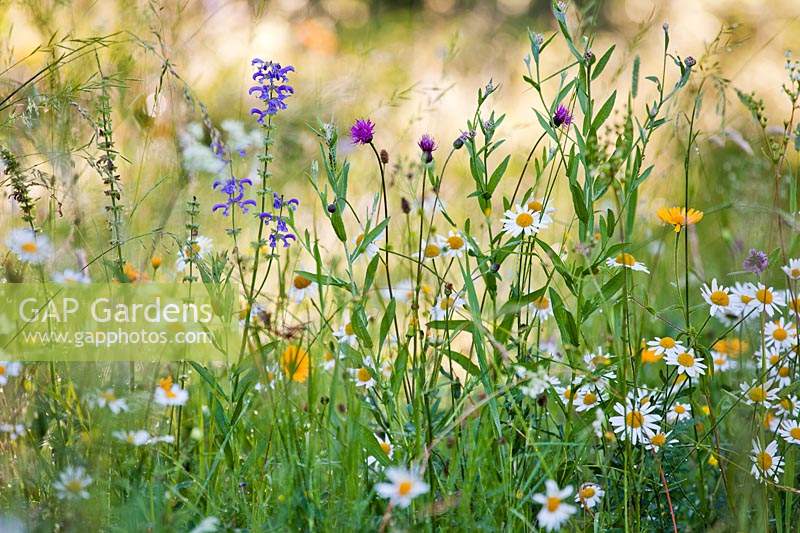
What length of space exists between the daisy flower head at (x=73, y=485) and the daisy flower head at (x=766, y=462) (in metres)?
0.86

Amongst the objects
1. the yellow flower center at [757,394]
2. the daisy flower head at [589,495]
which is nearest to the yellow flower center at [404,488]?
the daisy flower head at [589,495]

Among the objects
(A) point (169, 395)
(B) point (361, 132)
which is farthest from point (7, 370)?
(B) point (361, 132)

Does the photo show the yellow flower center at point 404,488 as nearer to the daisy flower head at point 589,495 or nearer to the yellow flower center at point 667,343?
the daisy flower head at point 589,495

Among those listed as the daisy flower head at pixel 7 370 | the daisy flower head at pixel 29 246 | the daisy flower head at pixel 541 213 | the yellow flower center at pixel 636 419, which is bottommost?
the yellow flower center at pixel 636 419

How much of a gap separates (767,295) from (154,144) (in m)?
1.25

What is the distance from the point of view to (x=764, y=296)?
53.4 inches

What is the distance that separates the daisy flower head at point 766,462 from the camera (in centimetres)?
128

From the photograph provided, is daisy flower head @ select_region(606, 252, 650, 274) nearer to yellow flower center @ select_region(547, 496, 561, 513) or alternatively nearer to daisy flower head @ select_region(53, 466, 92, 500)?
yellow flower center @ select_region(547, 496, 561, 513)

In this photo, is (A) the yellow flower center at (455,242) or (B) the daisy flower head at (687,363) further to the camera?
(A) the yellow flower center at (455,242)

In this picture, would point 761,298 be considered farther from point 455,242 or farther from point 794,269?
point 455,242

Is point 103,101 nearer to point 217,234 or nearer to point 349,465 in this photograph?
point 349,465

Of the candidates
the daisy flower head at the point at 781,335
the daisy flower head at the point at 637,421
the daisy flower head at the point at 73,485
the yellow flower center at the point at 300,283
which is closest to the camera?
the daisy flower head at the point at 73,485

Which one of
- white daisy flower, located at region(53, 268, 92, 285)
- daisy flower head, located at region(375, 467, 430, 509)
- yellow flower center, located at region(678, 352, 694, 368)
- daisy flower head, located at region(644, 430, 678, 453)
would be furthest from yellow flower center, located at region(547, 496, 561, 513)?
white daisy flower, located at region(53, 268, 92, 285)

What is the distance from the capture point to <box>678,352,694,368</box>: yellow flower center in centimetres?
133
